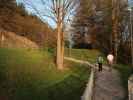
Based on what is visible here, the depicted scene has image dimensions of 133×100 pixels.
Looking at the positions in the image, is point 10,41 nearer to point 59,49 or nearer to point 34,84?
point 59,49

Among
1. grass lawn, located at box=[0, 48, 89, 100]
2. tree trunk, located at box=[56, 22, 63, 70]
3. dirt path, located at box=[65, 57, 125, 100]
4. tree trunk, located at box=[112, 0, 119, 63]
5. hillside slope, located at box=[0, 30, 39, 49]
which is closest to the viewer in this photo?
grass lawn, located at box=[0, 48, 89, 100]

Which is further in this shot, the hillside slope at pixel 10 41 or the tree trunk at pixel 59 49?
the hillside slope at pixel 10 41

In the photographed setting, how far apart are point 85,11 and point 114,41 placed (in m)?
17.8

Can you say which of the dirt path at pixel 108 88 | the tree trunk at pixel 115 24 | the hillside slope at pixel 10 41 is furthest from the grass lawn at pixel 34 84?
the hillside slope at pixel 10 41

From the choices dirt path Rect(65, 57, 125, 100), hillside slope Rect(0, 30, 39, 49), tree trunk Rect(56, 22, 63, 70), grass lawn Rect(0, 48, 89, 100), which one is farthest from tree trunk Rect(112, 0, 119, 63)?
dirt path Rect(65, 57, 125, 100)

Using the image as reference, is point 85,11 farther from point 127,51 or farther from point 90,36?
point 90,36

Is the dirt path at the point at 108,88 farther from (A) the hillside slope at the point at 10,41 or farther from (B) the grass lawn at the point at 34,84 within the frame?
(A) the hillside slope at the point at 10,41

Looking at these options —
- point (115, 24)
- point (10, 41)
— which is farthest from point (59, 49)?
point (10, 41)

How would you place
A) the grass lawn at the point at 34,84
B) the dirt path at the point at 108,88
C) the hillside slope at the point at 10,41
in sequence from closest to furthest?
the grass lawn at the point at 34,84 < the dirt path at the point at 108,88 < the hillside slope at the point at 10,41

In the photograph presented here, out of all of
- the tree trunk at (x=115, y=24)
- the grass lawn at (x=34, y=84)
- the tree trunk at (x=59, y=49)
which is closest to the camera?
the grass lawn at (x=34, y=84)

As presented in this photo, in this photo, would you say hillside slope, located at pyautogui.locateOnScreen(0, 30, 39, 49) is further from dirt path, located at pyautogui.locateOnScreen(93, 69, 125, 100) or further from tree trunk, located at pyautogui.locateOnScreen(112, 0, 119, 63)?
dirt path, located at pyautogui.locateOnScreen(93, 69, 125, 100)

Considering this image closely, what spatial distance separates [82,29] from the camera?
77.6 metres

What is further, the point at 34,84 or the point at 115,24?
the point at 115,24

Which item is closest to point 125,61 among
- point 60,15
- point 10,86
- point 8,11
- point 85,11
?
point 8,11
